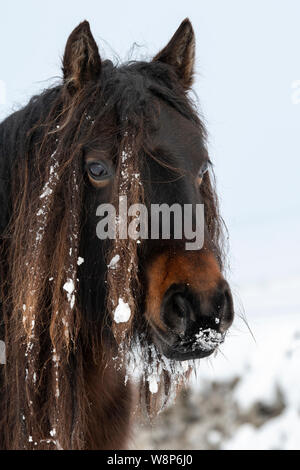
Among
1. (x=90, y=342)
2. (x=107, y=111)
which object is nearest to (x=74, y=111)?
(x=107, y=111)

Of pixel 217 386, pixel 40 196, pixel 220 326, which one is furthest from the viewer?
pixel 217 386

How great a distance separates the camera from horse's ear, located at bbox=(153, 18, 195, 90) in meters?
2.88

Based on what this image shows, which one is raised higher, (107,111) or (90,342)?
(107,111)

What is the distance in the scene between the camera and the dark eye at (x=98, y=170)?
2412mm

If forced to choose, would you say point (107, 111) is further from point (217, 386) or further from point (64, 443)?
point (217, 386)

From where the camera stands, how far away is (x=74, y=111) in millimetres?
2516

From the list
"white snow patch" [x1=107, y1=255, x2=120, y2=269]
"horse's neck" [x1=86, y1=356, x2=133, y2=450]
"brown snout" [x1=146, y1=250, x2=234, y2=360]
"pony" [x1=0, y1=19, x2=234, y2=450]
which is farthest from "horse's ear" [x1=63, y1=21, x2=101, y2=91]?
"horse's neck" [x1=86, y1=356, x2=133, y2=450]

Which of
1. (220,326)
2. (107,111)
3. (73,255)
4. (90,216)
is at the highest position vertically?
(107,111)

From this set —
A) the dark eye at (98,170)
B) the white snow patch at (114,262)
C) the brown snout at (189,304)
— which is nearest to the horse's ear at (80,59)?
the dark eye at (98,170)

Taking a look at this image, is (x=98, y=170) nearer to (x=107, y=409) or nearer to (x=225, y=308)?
(x=225, y=308)

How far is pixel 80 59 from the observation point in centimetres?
254

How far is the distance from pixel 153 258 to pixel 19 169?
77cm

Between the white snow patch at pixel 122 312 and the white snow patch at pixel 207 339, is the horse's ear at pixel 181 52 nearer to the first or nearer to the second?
the white snow patch at pixel 122 312

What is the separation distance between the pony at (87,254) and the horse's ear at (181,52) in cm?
29
